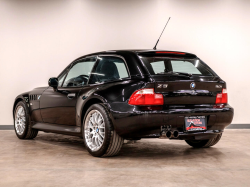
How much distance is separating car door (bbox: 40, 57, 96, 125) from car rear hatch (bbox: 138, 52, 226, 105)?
44.6 inches

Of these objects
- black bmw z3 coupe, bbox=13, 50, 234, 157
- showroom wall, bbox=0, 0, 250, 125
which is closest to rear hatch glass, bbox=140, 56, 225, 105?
black bmw z3 coupe, bbox=13, 50, 234, 157

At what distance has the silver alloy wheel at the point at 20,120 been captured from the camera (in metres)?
7.16

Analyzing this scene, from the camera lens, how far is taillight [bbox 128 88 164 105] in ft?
15.2

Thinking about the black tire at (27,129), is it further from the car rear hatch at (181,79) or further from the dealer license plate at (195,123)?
the dealer license plate at (195,123)

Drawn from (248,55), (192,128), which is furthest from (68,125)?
(248,55)

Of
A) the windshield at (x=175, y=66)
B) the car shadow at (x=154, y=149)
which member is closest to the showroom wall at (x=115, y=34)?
the car shadow at (x=154, y=149)

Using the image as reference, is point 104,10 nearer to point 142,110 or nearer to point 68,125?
point 68,125

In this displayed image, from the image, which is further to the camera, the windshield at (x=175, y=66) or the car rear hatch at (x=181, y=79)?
the windshield at (x=175, y=66)

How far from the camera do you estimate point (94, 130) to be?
17.1 ft

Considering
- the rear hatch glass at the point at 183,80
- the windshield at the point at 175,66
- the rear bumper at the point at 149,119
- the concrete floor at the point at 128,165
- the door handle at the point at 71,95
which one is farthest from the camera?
the door handle at the point at 71,95

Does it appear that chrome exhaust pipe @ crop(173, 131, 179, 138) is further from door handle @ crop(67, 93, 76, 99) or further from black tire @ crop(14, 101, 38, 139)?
black tire @ crop(14, 101, 38, 139)

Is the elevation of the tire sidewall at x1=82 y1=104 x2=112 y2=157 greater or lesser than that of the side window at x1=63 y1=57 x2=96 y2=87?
lesser

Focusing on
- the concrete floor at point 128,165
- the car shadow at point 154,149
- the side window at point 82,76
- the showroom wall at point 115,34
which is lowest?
the car shadow at point 154,149

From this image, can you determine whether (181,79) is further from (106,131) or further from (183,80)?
(106,131)
